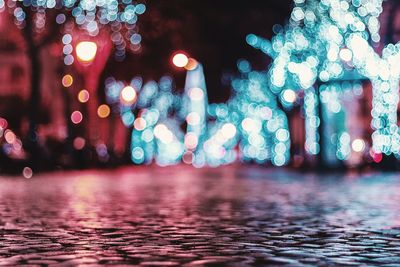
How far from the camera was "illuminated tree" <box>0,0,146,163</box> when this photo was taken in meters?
40.5

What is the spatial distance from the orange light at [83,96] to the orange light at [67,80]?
5.41 ft

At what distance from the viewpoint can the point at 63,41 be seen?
50.2 m

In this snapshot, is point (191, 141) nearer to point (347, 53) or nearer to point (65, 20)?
point (347, 53)

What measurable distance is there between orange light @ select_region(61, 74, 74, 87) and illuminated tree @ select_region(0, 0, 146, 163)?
341 inches

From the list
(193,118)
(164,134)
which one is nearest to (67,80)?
(164,134)

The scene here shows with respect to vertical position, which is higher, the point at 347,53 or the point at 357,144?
the point at 347,53

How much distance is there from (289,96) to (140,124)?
660 inches

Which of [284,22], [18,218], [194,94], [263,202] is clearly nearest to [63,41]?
[284,22]

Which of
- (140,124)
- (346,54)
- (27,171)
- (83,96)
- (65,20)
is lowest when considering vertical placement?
(27,171)

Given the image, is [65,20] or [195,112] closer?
[65,20]

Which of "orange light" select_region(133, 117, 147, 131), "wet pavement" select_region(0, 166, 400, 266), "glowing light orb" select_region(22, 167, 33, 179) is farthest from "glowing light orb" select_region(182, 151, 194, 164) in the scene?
"wet pavement" select_region(0, 166, 400, 266)

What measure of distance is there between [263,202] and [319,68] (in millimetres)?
28686

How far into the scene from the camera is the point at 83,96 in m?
63.8

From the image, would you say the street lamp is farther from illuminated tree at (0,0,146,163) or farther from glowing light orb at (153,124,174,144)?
illuminated tree at (0,0,146,163)
